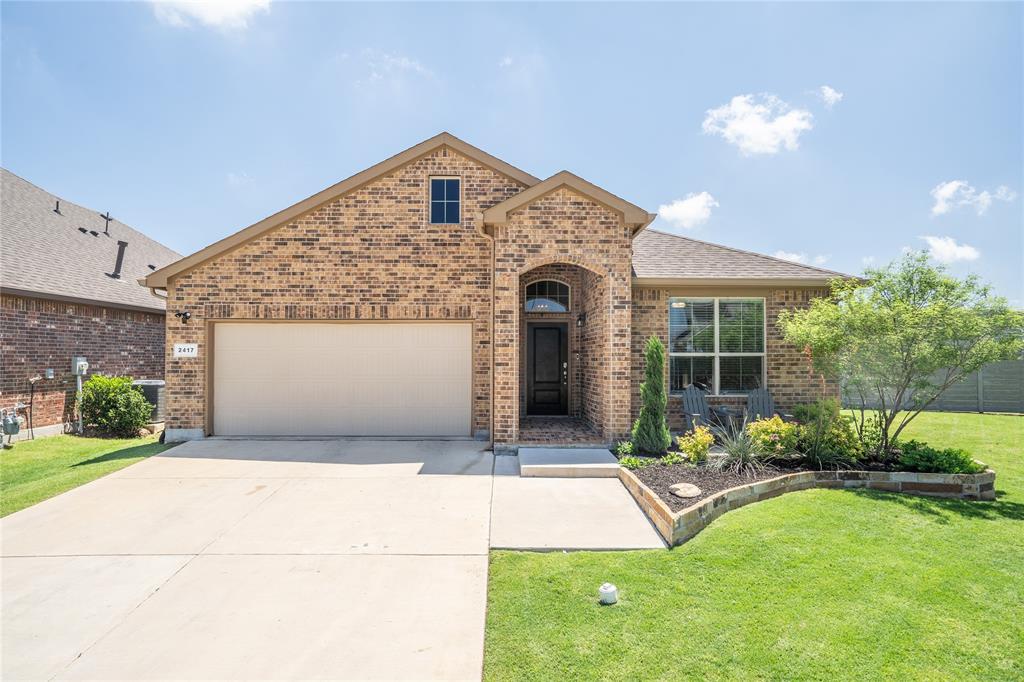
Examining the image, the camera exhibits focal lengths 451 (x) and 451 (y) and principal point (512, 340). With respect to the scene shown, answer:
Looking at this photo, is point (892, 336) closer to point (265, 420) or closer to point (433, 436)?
point (433, 436)

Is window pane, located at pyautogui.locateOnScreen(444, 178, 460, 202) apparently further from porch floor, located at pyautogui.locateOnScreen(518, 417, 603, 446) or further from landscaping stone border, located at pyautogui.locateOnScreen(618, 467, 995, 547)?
landscaping stone border, located at pyautogui.locateOnScreen(618, 467, 995, 547)

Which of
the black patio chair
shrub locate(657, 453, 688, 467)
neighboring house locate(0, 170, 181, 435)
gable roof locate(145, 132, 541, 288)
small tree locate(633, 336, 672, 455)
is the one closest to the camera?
shrub locate(657, 453, 688, 467)

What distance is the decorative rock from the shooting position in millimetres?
4973

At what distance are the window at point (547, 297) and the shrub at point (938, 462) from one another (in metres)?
6.34

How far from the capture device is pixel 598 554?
4.15 meters

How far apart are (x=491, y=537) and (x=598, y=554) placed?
42.0 inches

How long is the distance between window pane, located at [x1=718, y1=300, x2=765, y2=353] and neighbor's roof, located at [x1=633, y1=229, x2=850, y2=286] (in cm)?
60

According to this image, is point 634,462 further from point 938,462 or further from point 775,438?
point 938,462

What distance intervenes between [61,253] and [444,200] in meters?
10.5

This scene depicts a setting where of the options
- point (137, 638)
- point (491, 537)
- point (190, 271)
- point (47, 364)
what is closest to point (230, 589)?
point (137, 638)

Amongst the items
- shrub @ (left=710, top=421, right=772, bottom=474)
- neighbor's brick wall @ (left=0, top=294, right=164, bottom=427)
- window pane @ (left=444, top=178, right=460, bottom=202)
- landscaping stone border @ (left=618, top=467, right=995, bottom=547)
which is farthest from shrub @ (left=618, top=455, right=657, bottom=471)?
neighbor's brick wall @ (left=0, top=294, right=164, bottom=427)

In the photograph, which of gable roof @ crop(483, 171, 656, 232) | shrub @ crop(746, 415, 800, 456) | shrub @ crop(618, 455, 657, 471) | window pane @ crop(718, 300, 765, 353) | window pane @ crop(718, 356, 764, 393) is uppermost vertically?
gable roof @ crop(483, 171, 656, 232)

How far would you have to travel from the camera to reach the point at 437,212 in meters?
9.05

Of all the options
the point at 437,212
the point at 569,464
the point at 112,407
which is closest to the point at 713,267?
the point at 569,464
